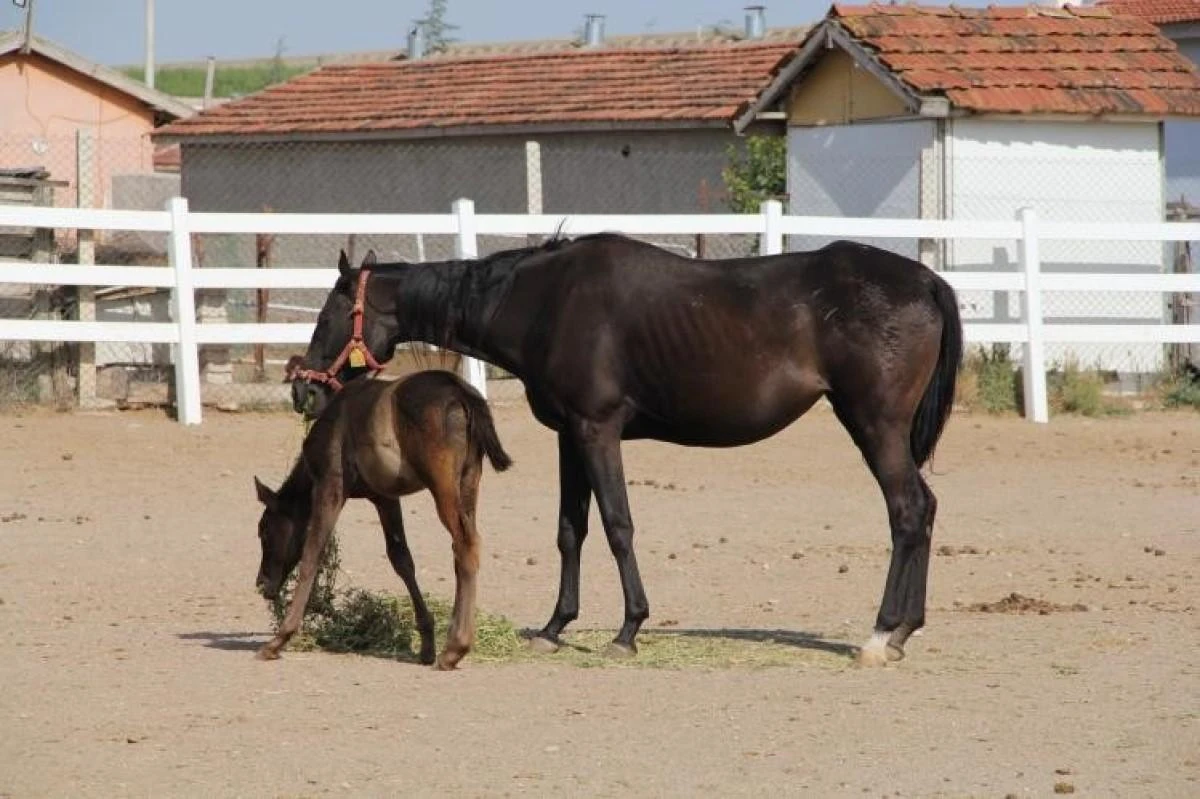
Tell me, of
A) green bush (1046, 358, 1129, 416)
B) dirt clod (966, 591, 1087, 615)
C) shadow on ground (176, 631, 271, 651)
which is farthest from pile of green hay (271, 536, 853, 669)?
green bush (1046, 358, 1129, 416)

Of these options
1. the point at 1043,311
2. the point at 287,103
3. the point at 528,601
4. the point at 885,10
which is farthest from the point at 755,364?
the point at 287,103

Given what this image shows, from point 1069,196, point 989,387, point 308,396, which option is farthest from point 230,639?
point 1069,196

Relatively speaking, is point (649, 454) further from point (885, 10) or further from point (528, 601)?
point (885, 10)

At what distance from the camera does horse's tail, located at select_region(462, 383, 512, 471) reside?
31.4 feet

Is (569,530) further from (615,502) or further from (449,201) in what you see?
(449,201)

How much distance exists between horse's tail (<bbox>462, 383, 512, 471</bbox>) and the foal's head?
1055 mm

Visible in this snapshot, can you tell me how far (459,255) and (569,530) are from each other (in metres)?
9.93

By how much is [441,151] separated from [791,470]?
48.7ft

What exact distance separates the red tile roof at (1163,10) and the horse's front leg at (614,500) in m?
23.1

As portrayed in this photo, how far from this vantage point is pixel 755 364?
33.6ft

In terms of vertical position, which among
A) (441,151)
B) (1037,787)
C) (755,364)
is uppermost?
(441,151)

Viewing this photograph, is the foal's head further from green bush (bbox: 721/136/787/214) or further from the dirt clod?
green bush (bbox: 721/136/787/214)

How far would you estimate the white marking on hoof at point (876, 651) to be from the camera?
9.93 meters

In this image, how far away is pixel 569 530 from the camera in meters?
10.6
